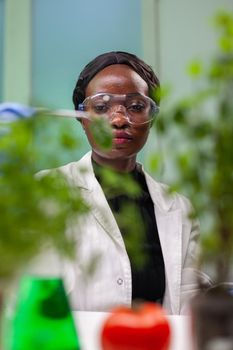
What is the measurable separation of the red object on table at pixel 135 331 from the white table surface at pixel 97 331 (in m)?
0.08

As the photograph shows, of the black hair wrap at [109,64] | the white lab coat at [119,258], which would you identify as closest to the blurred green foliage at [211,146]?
the white lab coat at [119,258]

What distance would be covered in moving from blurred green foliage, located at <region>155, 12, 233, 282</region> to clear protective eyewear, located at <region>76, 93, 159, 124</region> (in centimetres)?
Result: 92

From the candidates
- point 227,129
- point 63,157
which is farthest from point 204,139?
point 63,157

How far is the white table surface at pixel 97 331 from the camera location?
77 centimetres

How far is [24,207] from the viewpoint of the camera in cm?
55

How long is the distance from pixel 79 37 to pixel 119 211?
126cm

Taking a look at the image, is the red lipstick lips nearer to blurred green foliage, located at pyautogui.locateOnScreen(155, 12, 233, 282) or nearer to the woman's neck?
the woman's neck

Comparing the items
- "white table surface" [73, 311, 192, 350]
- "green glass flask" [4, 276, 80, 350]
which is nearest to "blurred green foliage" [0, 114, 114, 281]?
"green glass flask" [4, 276, 80, 350]

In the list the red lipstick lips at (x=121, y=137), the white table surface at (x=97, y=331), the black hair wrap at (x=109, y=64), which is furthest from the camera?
the black hair wrap at (x=109, y=64)

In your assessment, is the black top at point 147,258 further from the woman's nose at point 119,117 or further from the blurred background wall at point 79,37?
the blurred background wall at point 79,37

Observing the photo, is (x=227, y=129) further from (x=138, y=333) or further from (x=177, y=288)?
(x=177, y=288)

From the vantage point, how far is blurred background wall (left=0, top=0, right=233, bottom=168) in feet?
7.68

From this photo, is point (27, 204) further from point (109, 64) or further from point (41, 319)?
point (109, 64)

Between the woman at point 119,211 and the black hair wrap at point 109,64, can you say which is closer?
the woman at point 119,211
